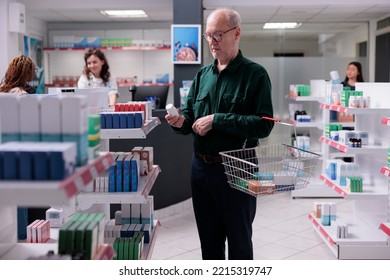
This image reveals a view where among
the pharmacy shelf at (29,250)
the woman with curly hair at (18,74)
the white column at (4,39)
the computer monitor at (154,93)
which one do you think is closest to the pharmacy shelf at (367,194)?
the computer monitor at (154,93)

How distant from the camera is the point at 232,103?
9.76 feet

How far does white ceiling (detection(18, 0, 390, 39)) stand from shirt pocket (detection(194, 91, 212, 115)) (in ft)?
18.0

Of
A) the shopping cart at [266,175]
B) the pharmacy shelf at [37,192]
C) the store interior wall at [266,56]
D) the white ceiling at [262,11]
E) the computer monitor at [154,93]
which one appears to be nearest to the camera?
the pharmacy shelf at [37,192]

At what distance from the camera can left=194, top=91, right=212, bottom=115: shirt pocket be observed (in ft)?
10.1

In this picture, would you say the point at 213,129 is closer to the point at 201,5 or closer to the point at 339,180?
the point at 339,180

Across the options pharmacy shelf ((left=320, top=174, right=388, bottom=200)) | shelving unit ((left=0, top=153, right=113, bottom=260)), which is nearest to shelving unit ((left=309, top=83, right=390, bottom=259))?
pharmacy shelf ((left=320, top=174, right=388, bottom=200))

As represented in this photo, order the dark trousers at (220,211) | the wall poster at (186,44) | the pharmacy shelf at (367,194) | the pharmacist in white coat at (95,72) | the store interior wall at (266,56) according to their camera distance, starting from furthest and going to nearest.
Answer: the store interior wall at (266,56), the wall poster at (186,44), the pharmacist in white coat at (95,72), the pharmacy shelf at (367,194), the dark trousers at (220,211)

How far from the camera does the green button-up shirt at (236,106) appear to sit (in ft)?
9.41

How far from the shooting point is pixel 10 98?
74.5 inches

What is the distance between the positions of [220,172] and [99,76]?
3271 mm

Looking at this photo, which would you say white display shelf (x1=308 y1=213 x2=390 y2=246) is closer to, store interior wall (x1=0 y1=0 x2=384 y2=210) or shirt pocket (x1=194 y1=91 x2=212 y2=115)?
shirt pocket (x1=194 y1=91 x2=212 y2=115)

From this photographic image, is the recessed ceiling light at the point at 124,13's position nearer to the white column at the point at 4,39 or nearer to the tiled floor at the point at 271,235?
the white column at the point at 4,39

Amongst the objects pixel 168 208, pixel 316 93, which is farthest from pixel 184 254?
pixel 316 93

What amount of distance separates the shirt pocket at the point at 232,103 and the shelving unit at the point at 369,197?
6.78 ft
